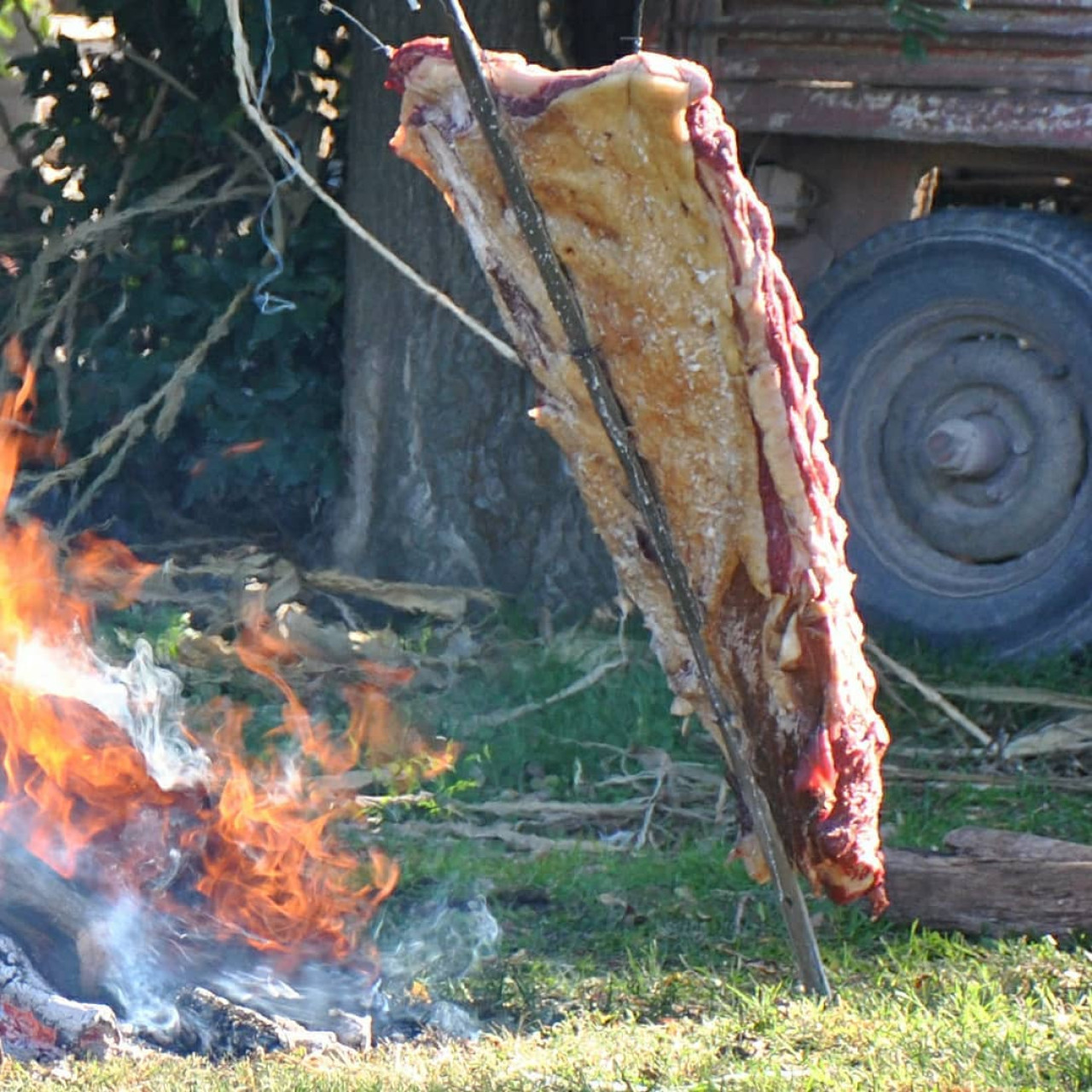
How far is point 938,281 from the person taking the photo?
22.5ft

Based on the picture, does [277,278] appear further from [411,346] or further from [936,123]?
[936,123]

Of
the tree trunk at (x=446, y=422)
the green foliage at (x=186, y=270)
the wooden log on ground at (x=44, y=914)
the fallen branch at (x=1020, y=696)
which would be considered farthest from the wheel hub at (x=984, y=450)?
the wooden log on ground at (x=44, y=914)

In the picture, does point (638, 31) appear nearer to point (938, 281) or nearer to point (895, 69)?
point (895, 69)

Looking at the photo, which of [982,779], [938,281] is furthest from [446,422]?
[982,779]

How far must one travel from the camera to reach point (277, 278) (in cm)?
779

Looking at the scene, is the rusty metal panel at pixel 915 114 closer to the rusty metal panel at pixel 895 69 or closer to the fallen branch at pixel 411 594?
the rusty metal panel at pixel 895 69

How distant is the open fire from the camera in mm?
3973

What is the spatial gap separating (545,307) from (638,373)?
0.21 metres

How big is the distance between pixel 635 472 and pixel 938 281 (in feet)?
12.7

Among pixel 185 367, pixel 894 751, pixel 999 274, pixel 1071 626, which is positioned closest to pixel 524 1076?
pixel 894 751

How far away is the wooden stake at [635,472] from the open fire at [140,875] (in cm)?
99

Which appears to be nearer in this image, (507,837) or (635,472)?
(635,472)

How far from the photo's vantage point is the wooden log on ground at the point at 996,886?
4273 mm

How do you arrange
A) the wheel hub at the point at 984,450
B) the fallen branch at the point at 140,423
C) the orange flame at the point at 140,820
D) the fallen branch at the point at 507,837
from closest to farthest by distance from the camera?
the orange flame at the point at 140,820 < the fallen branch at the point at 507,837 < the wheel hub at the point at 984,450 < the fallen branch at the point at 140,423
